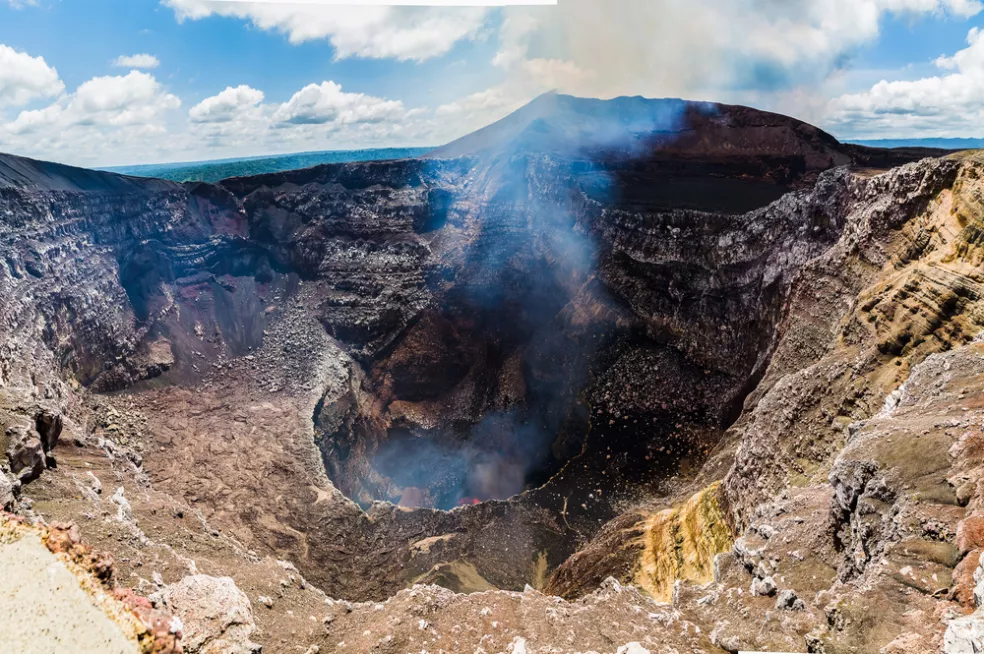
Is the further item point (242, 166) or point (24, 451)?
point (242, 166)

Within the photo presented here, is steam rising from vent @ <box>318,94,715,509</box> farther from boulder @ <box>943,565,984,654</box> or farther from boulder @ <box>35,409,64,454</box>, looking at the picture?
boulder @ <box>943,565,984,654</box>

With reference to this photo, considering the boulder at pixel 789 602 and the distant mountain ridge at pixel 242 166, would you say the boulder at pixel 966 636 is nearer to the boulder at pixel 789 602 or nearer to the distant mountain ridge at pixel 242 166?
the boulder at pixel 789 602

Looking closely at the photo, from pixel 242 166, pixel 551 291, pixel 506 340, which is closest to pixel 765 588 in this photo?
pixel 506 340

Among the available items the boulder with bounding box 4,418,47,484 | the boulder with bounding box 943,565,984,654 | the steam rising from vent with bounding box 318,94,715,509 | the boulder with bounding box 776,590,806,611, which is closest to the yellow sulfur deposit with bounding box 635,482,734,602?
the boulder with bounding box 776,590,806,611

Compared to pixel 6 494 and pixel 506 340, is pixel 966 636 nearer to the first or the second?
pixel 6 494

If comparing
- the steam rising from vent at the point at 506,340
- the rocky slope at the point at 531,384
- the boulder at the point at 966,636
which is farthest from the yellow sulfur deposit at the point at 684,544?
the boulder at the point at 966,636
